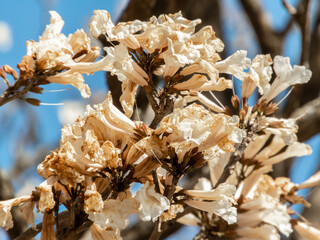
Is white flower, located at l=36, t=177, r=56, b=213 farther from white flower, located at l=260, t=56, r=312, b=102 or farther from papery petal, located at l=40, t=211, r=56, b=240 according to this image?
white flower, located at l=260, t=56, r=312, b=102

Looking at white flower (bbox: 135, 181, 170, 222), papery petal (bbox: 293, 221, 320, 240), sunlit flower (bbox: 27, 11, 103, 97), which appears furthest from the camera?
papery petal (bbox: 293, 221, 320, 240)

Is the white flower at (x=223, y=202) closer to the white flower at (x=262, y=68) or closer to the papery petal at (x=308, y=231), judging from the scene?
the white flower at (x=262, y=68)

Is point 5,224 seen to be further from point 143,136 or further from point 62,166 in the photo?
point 143,136

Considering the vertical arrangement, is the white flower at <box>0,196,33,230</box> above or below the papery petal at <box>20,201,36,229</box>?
above

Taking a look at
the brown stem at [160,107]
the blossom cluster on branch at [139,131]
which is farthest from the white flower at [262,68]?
the brown stem at [160,107]

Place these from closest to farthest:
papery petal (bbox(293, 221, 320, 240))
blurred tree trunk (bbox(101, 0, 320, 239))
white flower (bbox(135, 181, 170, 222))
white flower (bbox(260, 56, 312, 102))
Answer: white flower (bbox(135, 181, 170, 222)), white flower (bbox(260, 56, 312, 102)), papery petal (bbox(293, 221, 320, 240)), blurred tree trunk (bbox(101, 0, 320, 239))

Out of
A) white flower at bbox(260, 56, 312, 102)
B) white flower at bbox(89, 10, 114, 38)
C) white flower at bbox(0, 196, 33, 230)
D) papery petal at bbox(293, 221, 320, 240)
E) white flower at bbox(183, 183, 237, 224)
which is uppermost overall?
white flower at bbox(89, 10, 114, 38)

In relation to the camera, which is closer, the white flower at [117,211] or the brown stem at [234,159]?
the white flower at [117,211]

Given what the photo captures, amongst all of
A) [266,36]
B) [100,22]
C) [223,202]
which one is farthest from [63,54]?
[266,36]

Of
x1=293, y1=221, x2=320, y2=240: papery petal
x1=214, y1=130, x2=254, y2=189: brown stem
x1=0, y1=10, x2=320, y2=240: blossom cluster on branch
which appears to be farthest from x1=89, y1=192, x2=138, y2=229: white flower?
x1=293, y1=221, x2=320, y2=240: papery petal
